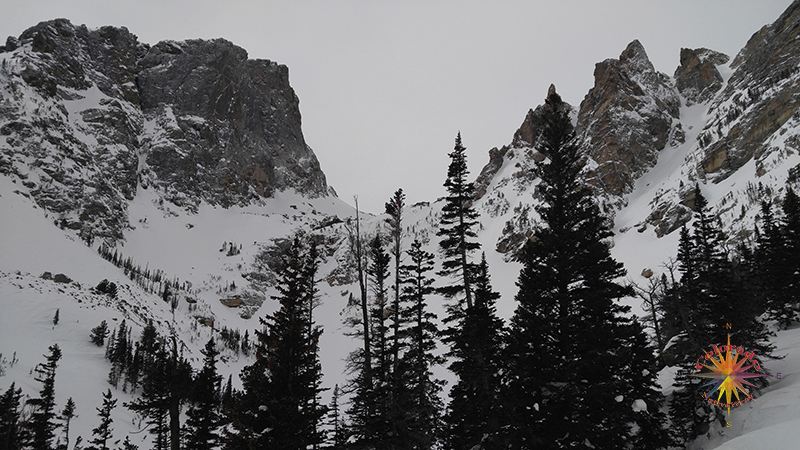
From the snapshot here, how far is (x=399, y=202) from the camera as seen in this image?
22.2 m

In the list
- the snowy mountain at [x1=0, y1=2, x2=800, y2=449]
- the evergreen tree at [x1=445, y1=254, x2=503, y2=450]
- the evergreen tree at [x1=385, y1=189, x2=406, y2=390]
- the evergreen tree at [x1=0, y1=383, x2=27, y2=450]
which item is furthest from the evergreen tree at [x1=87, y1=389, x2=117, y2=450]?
the evergreen tree at [x1=445, y1=254, x2=503, y2=450]

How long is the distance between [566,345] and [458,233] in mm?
7618

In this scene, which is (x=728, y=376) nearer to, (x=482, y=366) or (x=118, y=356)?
(x=482, y=366)

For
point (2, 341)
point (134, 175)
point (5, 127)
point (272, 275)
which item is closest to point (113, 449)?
point (2, 341)

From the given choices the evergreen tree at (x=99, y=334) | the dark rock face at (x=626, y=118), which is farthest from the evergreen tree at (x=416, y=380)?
the dark rock face at (x=626, y=118)

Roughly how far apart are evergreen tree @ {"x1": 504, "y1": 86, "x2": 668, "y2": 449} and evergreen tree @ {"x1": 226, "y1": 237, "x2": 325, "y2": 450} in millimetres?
7905

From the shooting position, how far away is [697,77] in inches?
7323

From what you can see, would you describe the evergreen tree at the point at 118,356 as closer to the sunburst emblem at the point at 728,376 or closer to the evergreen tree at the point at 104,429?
the evergreen tree at the point at 104,429

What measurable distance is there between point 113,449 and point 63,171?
499 feet

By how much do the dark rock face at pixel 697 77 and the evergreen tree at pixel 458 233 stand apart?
8561 inches

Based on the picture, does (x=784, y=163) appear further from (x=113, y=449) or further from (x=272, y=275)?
(x=272, y=275)

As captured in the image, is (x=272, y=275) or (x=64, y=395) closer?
(x=64, y=395)

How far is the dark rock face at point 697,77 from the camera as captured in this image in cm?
17962

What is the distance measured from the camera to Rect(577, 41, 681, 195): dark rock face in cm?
14975
